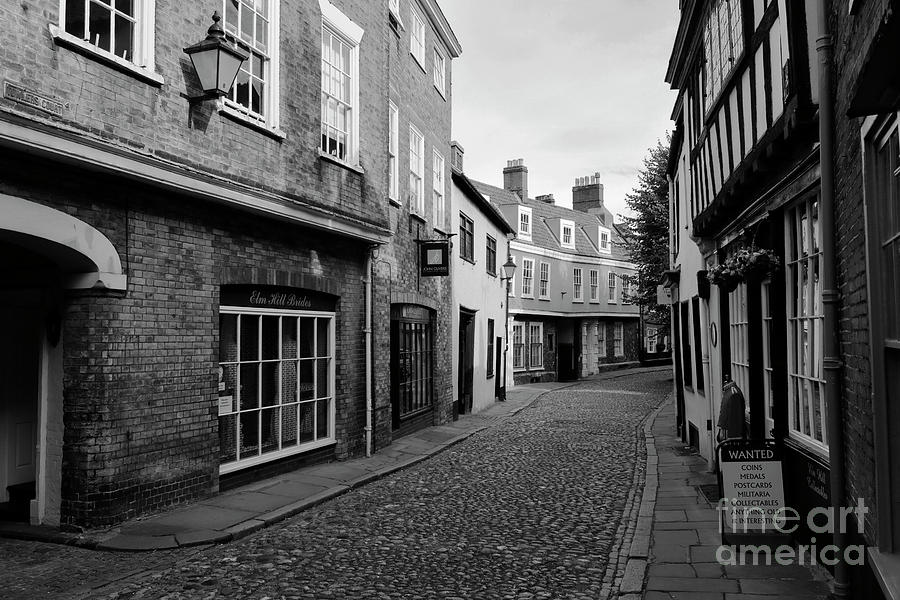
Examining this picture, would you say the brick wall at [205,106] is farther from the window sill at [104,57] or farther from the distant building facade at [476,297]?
the distant building facade at [476,297]

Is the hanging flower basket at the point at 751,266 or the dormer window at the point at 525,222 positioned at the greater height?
the dormer window at the point at 525,222

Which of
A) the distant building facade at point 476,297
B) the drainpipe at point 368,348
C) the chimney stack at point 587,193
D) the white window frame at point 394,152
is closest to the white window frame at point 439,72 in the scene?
the distant building facade at point 476,297

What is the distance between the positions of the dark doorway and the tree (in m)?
8.86

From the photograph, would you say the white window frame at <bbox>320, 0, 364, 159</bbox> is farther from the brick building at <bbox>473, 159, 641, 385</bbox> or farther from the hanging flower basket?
the brick building at <bbox>473, 159, 641, 385</bbox>

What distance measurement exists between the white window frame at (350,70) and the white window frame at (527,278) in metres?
21.3

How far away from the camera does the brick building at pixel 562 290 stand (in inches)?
1270

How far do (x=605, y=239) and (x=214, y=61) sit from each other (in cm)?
3422

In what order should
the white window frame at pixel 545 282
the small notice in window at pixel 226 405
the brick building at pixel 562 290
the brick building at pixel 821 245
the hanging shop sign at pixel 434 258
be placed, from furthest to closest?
Result: the white window frame at pixel 545 282 < the brick building at pixel 562 290 < the hanging shop sign at pixel 434 258 < the small notice in window at pixel 226 405 < the brick building at pixel 821 245

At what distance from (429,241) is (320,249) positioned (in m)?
4.57

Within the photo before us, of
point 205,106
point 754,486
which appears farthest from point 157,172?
point 754,486

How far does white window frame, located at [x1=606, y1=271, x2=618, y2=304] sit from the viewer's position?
127ft

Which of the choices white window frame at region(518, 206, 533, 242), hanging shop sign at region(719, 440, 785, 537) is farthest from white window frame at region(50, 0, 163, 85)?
A: white window frame at region(518, 206, 533, 242)

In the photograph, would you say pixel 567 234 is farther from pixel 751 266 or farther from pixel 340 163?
pixel 751 266

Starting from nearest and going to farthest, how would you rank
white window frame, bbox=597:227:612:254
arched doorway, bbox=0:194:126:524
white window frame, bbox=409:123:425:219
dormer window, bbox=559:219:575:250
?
1. arched doorway, bbox=0:194:126:524
2. white window frame, bbox=409:123:425:219
3. dormer window, bbox=559:219:575:250
4. white window frame, bbox=597:227:612:254
